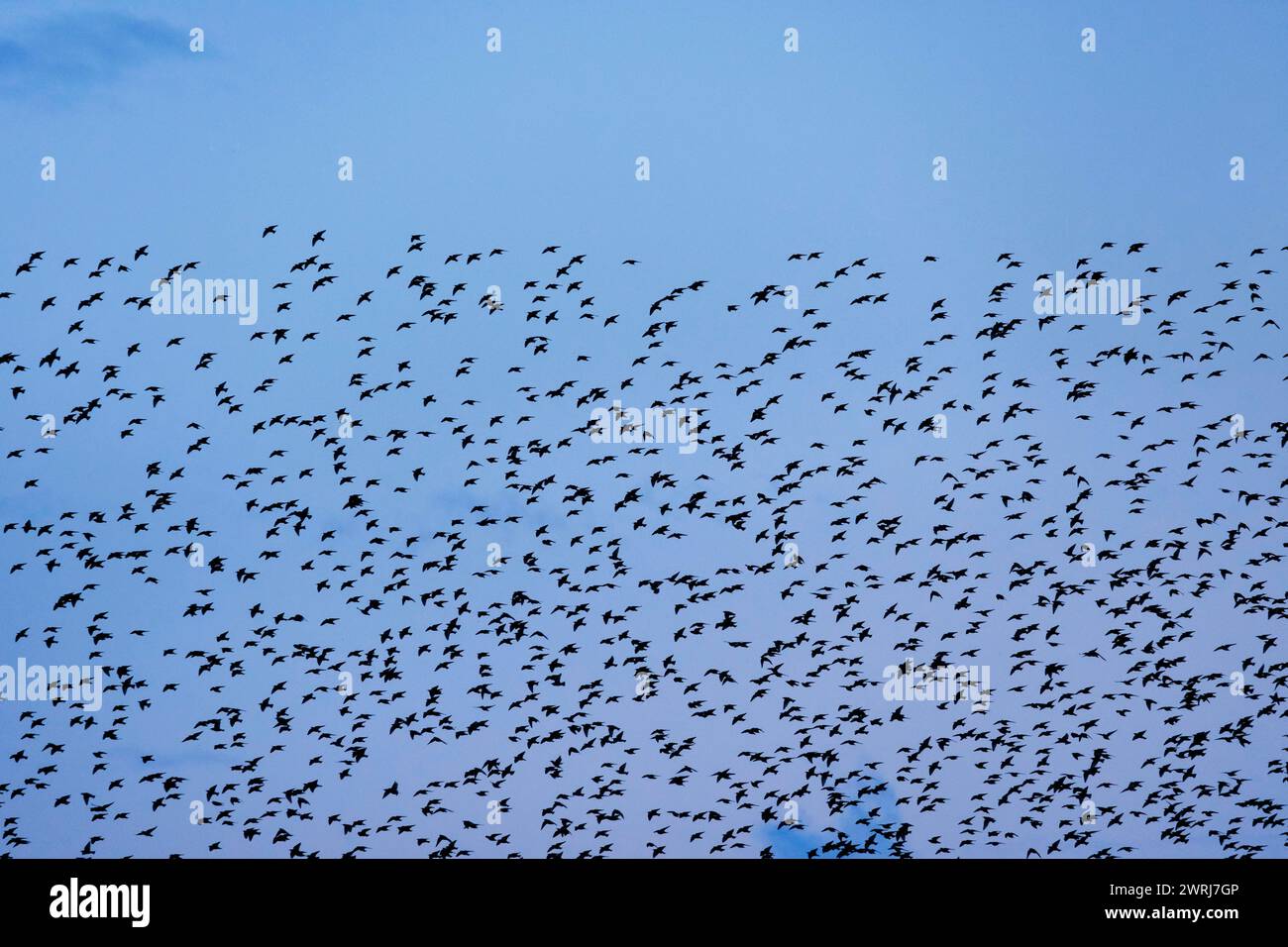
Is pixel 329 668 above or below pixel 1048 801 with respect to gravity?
above

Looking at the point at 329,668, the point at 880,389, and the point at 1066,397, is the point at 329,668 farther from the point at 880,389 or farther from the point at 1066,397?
the point at 1066,397

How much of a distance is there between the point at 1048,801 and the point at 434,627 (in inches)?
775

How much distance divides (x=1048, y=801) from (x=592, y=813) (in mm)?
14083
